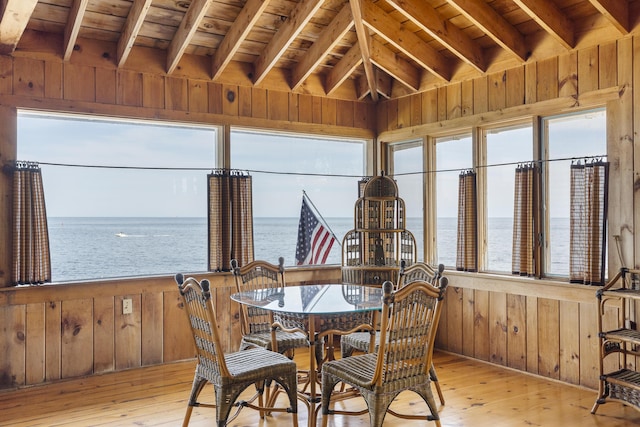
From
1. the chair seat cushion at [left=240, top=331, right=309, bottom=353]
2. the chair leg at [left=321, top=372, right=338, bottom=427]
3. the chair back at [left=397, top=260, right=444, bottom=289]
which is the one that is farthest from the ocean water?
the chair leg at [left=321, top=372, right=338, bottom=427]

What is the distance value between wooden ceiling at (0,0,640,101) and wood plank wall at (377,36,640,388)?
0.15 meters

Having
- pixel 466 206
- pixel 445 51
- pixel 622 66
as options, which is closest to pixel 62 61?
pixel 445 51

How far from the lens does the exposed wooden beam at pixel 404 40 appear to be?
4.25 metres

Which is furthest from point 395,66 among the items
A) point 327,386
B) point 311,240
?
point 327,386

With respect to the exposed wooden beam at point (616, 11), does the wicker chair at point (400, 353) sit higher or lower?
lower

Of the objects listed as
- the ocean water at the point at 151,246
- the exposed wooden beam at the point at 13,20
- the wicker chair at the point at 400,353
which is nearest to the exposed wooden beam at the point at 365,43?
the ocean water at the point at 151,246

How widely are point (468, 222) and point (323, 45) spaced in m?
2.05

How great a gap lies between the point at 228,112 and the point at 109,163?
1.15 m

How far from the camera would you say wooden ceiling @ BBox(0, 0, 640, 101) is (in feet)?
12.4

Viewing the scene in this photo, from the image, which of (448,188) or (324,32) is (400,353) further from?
(324,32)

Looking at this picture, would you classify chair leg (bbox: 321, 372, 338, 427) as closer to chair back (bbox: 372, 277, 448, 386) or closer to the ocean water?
chair back (bbox: 372, 277, 448, 386)

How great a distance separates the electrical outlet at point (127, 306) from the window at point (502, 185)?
314 cm

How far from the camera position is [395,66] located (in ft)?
16.4

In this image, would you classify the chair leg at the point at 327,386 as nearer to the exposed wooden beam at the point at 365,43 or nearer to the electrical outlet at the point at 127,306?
the electrical outlet at the point at 127,306
